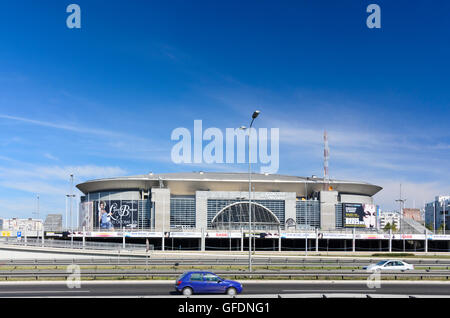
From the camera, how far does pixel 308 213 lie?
103938 mm

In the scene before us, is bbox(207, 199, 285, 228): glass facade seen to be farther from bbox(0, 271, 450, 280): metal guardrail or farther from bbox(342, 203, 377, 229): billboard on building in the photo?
bbox(0, 271, 450, 280): metal guardrail

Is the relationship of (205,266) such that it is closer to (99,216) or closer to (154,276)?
(154,276)

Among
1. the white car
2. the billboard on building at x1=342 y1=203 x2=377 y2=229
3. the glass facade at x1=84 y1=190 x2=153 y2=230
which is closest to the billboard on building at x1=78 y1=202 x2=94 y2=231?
the glass facade at x1=84 y1=190 x2=153 y2=230

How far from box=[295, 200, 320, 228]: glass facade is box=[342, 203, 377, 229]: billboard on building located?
6728mm

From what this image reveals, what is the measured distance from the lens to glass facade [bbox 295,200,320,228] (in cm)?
10356

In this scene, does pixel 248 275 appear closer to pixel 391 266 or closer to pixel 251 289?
pixel 251 289

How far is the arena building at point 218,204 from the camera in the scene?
100m

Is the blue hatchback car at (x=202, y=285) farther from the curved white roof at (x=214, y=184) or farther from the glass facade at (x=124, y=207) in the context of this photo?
the curved white roof at (x=214, y=184)

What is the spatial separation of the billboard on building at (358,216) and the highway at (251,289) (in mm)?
74869

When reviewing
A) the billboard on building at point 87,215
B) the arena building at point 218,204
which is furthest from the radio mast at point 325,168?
the billboard on building at point 87,215
